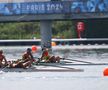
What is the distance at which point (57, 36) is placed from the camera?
8412 centimetres

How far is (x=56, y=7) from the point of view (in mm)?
57156

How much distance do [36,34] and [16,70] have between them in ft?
192

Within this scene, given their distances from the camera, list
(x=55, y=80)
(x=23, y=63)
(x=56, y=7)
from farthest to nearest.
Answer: (x=56, y=7) < (x=23, y=63) < (x=55, y=80)

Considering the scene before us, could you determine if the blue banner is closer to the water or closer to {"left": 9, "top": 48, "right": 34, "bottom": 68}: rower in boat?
{"left": 9, "top": 48, "right": 34, "bottom": 68}: rower in boat

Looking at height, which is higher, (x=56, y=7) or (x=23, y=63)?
(x=56, y=7)

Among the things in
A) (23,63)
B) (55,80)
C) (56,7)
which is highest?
(56,7)

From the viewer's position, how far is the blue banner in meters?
56.4

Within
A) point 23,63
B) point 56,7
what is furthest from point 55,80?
point 56,7

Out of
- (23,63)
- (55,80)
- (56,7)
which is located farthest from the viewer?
(56,7)

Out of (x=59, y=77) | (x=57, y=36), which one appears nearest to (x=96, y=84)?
(x=59, y=77)

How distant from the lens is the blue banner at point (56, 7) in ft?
185

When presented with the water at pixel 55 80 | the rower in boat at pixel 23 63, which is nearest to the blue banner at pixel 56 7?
the rower in boat at pixel 23 63

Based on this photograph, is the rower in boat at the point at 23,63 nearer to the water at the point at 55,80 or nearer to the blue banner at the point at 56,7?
the water at the point at 55,80

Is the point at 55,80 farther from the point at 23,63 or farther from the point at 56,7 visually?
the point at 56,7
